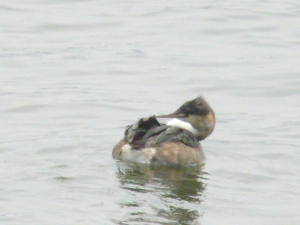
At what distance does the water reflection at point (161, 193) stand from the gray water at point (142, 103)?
0.02 m

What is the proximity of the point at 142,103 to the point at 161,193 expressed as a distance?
5178mm

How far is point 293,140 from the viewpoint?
466 inches

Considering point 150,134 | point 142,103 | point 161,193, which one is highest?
point 150,134

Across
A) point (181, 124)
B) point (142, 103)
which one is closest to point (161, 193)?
point (181, 124)

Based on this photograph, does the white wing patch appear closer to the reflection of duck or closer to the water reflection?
the reflection of duck

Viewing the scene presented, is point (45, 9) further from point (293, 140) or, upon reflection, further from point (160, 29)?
point (293, 140)

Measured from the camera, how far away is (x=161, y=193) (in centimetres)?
863

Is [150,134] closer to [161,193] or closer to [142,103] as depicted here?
[161,193]

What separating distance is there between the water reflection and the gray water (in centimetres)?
2

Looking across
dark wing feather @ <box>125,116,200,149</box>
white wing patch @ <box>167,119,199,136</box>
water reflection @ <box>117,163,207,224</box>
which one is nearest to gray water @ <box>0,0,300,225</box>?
water reflection @ <box>117,163,207,224</box>

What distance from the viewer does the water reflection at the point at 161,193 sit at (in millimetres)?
7785

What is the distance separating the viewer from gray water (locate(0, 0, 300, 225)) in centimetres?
826

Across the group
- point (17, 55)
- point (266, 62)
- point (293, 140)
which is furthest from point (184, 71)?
point (293, 140)

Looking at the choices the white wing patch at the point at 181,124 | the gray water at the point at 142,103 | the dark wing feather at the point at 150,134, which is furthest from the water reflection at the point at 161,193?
the white wing patch at the point at 181,124
